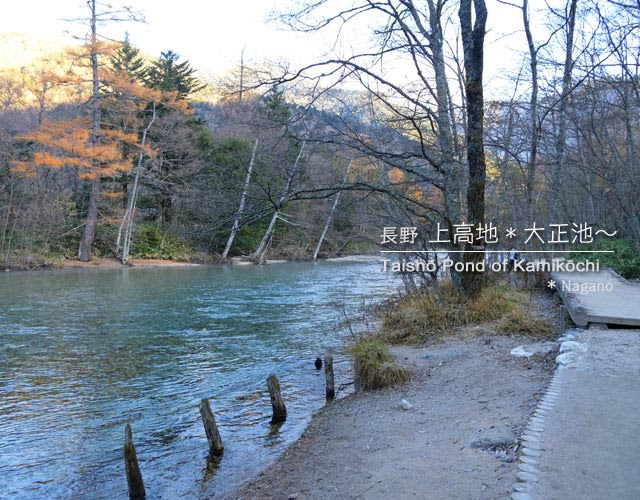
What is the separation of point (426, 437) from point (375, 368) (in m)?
2.09

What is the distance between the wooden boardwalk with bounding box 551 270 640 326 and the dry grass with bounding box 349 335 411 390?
2.91 m

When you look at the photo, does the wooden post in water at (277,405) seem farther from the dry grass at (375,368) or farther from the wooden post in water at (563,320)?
the wooden post in water at (563,320)

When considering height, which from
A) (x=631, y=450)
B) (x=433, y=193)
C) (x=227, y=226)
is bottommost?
(x=631, y=450)

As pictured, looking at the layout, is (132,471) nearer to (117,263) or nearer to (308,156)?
(308,156)

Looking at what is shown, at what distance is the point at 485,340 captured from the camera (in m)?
7.96

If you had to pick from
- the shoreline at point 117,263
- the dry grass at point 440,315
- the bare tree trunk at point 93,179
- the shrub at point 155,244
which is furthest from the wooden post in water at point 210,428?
the shrub at point 155,244

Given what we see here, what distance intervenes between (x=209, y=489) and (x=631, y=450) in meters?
3.38

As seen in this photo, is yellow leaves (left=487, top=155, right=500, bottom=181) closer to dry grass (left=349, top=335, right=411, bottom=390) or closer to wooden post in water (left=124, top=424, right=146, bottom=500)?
dry grass (left=349, top=335, right=411, bottom=390)

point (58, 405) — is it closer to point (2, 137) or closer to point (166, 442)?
point (166, 442)

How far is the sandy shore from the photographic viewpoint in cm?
372

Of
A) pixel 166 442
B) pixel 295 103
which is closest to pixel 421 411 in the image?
pixel 166 442

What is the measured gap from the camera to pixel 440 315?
9.24 m

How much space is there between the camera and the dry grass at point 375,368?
21.9 feet

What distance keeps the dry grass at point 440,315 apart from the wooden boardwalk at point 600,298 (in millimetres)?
1149
